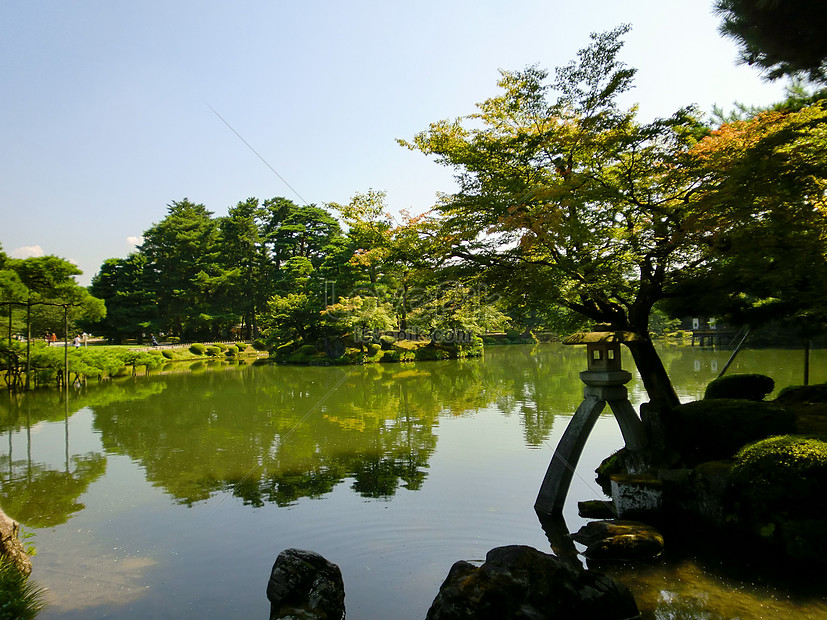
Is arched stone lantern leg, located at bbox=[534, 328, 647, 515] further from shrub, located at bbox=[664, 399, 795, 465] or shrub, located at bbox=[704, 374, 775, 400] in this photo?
shrub, located at bbox=[704, 374, 775, 400]

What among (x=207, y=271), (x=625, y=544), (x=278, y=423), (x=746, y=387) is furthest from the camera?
(x=207, y=271)

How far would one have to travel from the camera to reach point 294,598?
3.37 meters

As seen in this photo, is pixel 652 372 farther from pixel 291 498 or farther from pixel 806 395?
pixel 291 498

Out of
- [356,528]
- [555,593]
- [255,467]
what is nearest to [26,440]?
[255,467]

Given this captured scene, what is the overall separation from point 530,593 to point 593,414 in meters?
2.42

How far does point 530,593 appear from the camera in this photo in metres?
3.13

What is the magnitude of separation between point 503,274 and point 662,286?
2.03 m

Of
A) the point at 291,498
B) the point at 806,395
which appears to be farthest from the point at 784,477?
the point at 291,498

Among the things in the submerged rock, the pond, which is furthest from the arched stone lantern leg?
the submerged rock

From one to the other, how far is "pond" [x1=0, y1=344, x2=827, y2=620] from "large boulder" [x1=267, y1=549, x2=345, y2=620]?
189 millimetres

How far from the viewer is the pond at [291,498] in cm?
365

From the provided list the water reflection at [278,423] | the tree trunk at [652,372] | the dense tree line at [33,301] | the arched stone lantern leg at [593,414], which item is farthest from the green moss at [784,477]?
the dense tree line at [33,301]

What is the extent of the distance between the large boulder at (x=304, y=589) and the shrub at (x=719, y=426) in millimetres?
3723

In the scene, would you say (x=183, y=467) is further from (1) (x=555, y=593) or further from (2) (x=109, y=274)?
(2) (x=109, y=274)
